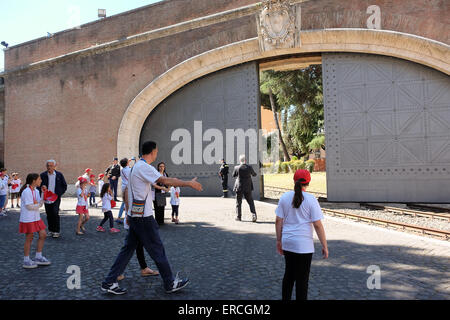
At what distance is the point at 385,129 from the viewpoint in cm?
1131

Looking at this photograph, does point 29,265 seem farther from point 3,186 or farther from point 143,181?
point 3,186

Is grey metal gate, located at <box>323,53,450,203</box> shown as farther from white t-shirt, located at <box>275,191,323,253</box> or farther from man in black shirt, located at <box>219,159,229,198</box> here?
white t-shirt, located at <box>275,191,323,253</box>

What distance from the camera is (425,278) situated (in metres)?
3.72

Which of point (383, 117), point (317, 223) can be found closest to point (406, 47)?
point (383, 117)

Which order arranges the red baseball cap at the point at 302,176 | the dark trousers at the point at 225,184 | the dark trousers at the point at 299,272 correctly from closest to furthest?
the dark trousers at the point at 299,272, the red baseball cap at the point at 302,176, the dark trousers at the point at 225,184

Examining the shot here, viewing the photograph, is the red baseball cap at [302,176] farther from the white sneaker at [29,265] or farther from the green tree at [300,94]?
the green tree at [300,94]

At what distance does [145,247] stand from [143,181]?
0.67 meters

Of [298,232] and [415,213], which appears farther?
[415,213]

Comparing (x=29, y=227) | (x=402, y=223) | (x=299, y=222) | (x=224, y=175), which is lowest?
(x=402, y=223)

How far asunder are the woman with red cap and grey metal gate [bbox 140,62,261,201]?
10.00m

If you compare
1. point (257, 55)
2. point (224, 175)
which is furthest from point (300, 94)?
point (224, 175)

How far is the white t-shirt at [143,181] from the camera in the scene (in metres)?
3.38

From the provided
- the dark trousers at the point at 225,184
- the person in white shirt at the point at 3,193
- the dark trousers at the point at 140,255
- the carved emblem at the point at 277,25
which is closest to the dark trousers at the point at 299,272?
the dark trousers at the point at 140,255

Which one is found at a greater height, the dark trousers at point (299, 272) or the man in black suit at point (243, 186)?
the man in black suit at point (243, 186)
